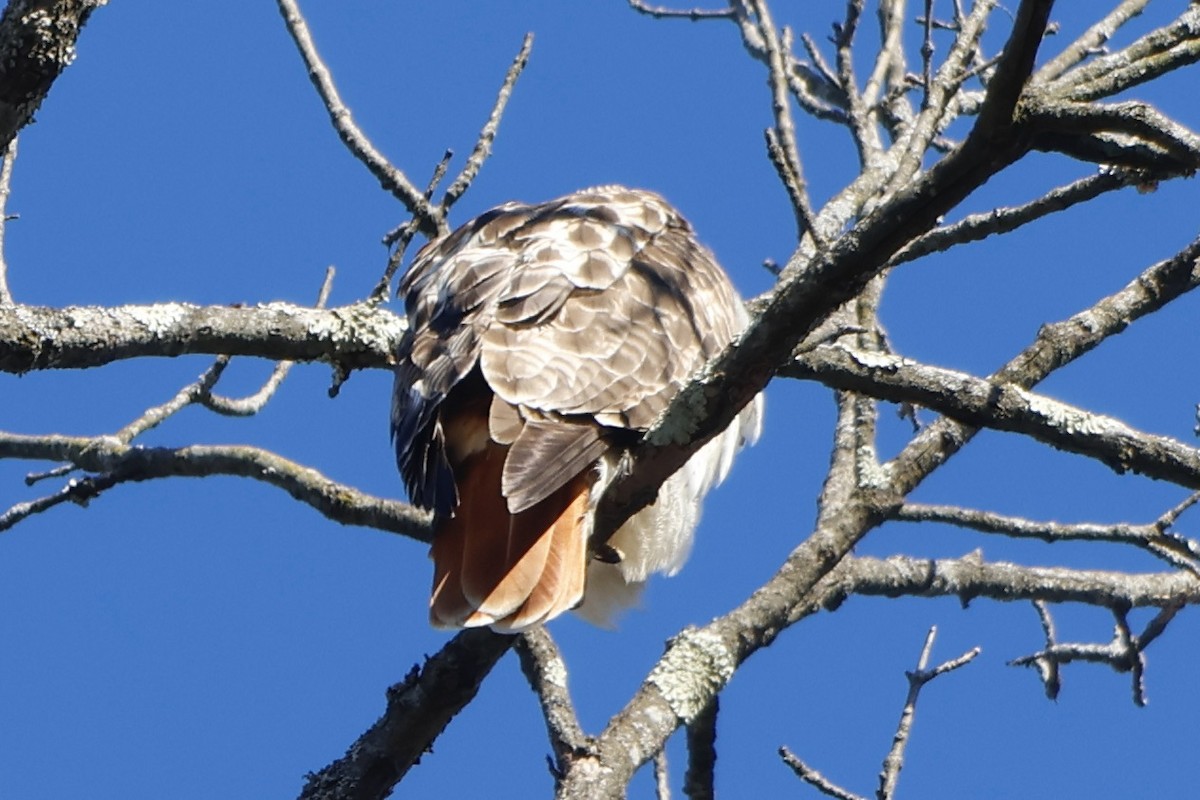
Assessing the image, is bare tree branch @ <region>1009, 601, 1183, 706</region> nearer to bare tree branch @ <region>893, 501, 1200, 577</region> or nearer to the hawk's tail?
bare tree branch @ <region>893, 501, 1200, 577</region>

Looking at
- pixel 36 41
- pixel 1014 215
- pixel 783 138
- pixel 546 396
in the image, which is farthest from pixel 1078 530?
pixel 36 41

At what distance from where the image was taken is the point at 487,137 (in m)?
3.67

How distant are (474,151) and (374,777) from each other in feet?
4.75

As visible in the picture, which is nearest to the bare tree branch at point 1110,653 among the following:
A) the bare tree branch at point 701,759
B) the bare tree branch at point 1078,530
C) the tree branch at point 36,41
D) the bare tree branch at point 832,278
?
the bare tree branch at point 1078,530

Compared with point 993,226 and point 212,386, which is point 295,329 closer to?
point 212,386

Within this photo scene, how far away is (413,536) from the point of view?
4.04 meters

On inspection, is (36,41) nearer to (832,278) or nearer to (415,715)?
(832,278)

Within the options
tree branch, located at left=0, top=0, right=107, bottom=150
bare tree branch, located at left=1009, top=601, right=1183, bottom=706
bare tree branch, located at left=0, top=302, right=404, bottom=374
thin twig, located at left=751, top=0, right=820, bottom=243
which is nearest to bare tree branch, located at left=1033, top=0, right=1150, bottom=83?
thin twig, located at left=751, top=0, right=820, bottom=243

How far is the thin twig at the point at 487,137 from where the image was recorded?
3582 millimetres

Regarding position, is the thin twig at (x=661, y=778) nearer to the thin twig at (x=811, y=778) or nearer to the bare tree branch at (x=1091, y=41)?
the thin twig at (x=811, y=778)

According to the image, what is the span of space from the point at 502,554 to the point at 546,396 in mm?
375

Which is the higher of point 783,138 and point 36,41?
point 783,138

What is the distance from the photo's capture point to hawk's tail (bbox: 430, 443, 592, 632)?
3.06 meters

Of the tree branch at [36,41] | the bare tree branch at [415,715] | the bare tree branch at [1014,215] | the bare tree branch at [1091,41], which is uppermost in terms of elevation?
the bare tree branch at [1091,41]
